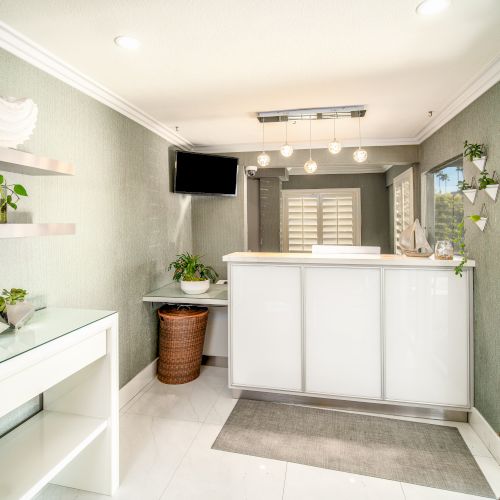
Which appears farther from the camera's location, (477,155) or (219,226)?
(219,226)

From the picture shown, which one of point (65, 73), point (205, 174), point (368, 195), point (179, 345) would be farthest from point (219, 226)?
point (368, 195)

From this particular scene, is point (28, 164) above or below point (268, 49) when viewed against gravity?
below

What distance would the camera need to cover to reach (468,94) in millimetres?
2420

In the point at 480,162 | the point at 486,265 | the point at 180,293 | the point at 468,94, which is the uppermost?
the point at 468,94

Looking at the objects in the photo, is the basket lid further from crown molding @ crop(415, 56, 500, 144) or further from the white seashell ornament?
crown molding @ crop(415, 56, 500, 144)

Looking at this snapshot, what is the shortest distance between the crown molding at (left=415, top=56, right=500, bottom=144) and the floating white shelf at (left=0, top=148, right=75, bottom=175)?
2475 mm

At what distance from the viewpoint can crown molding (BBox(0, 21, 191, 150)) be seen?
1.76m

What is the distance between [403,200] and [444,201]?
1254 mm

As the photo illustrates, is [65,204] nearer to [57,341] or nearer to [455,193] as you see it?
[57,341]

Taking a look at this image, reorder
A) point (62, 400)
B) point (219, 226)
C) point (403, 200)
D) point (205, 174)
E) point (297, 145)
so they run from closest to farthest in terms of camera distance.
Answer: point (62, 400), point (205, 174), point (297, 145), point (219, 226), point (403, 200)

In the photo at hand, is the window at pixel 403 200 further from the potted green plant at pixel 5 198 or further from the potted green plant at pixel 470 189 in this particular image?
the potted green plant at pixel 5 198

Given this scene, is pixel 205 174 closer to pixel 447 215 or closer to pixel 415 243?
pixel 415 243

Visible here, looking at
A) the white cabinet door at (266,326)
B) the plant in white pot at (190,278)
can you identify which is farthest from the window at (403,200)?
the plant in white pot at (190,278)

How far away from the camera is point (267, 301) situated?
2.79 m
